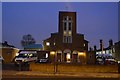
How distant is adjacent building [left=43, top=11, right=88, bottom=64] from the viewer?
193 ft

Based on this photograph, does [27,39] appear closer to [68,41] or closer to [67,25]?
[68,41]

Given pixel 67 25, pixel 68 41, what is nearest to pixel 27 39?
pixel 68 41

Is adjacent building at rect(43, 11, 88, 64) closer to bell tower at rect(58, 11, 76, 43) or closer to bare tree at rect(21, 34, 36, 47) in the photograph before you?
bell tower at rect(58, 11, 76, 43)

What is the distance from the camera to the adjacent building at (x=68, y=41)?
58875 millimetres

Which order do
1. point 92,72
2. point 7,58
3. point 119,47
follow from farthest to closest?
point 119,47 → point 7,58 → point 92,72

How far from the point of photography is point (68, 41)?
5994 cm

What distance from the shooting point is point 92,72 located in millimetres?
35281

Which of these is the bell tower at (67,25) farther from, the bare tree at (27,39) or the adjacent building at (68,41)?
the bare tree at (27,39)

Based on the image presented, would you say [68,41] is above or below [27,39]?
below

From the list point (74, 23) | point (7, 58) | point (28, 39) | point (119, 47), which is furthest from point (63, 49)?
point (28, 39)

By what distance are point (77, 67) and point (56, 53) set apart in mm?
24156

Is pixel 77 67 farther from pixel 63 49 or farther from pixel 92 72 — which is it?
pixel 63 49

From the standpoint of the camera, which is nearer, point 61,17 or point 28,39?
point 61,17

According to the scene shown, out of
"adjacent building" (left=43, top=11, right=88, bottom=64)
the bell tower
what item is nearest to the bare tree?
"adjacent building" (left=43, top=11, right=88, bottom=64)
